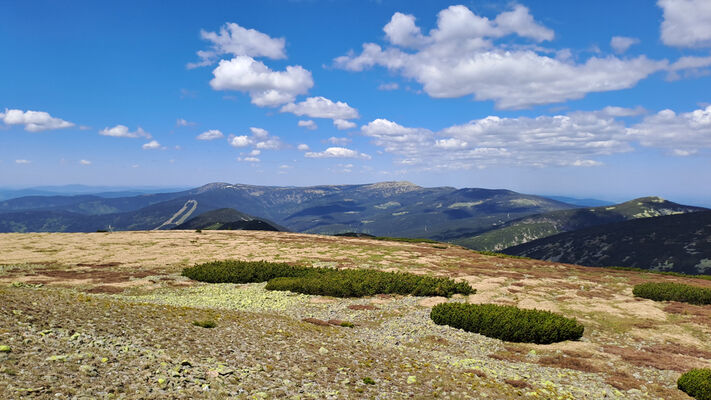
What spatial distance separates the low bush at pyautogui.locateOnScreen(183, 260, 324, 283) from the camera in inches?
1481

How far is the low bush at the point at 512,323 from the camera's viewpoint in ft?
72.0

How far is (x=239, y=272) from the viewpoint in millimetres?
38969

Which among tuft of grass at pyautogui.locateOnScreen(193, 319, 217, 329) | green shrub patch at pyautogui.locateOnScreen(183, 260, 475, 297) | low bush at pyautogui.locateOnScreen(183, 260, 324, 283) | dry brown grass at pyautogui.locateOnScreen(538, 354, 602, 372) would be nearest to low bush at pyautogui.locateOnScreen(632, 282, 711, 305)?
green shrub patch at pyautogui.locateOnScreen(183, 260, 475, 297)

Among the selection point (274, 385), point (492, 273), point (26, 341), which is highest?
point (26, 341)

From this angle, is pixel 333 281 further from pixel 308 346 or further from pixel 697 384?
pixel 697 384

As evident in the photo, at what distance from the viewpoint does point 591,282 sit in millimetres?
41688

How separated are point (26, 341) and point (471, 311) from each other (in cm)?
2417

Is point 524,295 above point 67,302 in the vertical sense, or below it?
below

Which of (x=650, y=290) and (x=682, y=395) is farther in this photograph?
(x=650, y=290)

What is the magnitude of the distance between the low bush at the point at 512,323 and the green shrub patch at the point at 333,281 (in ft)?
28.0

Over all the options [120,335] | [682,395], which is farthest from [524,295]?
[120,335]

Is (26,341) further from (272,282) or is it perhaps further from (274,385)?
(272,282)

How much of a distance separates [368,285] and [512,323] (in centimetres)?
1514

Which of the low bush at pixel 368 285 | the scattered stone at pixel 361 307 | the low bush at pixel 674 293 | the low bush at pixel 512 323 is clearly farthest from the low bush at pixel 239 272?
the low bush at pixel 674 293
